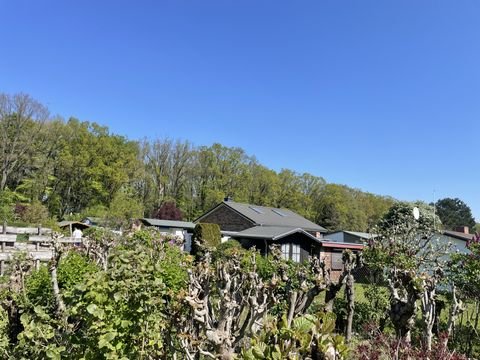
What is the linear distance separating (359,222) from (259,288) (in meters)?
52.6

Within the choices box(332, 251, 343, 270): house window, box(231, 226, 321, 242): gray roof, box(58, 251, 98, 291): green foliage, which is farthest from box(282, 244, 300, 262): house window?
box(58, 251, 98, 291): green foliage

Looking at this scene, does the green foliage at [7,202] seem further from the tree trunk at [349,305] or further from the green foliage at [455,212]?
the green foliage at [455,212]

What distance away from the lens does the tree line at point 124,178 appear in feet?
112

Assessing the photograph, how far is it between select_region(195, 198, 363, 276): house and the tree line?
27.6 ft

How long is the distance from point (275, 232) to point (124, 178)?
21.4 metres

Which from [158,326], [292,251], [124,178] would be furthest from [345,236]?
[158,326]

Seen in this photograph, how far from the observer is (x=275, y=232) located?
85.6ft

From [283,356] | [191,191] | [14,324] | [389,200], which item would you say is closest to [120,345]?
[283,356]

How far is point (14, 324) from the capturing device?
500cm

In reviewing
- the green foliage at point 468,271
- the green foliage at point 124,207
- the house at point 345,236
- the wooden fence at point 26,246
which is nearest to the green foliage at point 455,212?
the house at point 345,236

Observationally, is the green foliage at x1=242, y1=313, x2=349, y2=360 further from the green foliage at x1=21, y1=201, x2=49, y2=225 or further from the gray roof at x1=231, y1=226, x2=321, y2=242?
the green foliage at x1=21, y1=201, x2=49, y2=225

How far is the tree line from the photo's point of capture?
34000 mm

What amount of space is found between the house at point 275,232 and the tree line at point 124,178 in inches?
332

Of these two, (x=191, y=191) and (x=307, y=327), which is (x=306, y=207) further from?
(x=307, y=327)
